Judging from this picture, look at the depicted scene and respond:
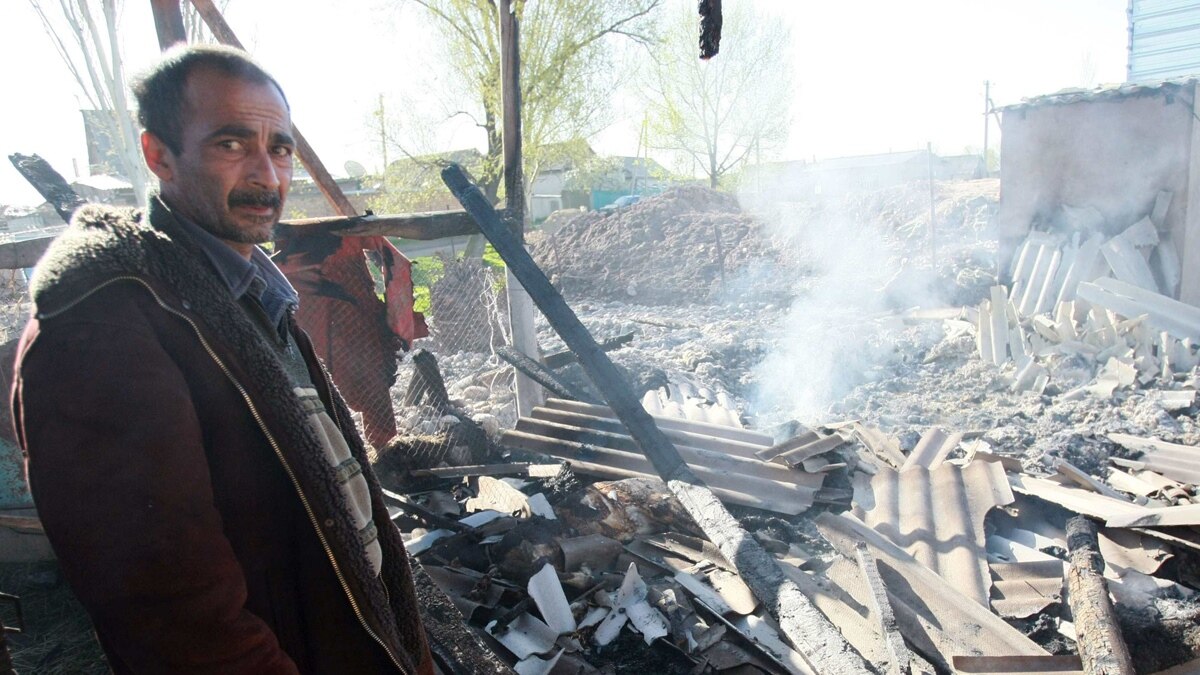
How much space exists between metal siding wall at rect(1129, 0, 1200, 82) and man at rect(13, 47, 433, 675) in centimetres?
2171

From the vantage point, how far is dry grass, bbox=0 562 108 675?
11.1ft

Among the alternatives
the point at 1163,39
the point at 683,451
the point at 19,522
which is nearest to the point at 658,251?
the point at 1163,39

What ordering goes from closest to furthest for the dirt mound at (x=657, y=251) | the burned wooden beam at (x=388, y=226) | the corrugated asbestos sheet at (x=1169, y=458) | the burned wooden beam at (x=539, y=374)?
the burned wooden beam at (x=388, y=226) → the corrugated asbestos sheet at (x=1169, y=458) → the burned wooden beam at (x=539, y=374) → the dirt mound at (x=657, y=251)

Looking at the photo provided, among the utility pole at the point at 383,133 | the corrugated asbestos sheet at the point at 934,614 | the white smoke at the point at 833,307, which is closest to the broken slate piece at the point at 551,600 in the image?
the corrugated asbestos sheet at the point at 934,614

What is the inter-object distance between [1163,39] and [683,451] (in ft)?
65.9

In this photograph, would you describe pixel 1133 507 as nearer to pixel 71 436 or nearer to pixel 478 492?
pixel 478 492

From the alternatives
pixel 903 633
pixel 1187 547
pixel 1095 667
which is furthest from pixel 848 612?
pixel 1187 547

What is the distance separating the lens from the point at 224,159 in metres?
1.43

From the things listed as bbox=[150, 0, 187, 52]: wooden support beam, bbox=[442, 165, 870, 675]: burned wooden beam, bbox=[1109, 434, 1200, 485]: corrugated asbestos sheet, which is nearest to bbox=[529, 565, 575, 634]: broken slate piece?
bbox=[442, 165, 870, 675]: burned wooden beam

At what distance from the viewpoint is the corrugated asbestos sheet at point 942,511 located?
376 cm

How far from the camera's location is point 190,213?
1.44 m

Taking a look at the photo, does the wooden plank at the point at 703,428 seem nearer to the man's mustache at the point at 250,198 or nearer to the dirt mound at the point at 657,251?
the man's mustache at the point at 250,198

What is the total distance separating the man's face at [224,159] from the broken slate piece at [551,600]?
2.58m

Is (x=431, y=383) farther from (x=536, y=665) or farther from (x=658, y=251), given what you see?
(x=658, y=251)
